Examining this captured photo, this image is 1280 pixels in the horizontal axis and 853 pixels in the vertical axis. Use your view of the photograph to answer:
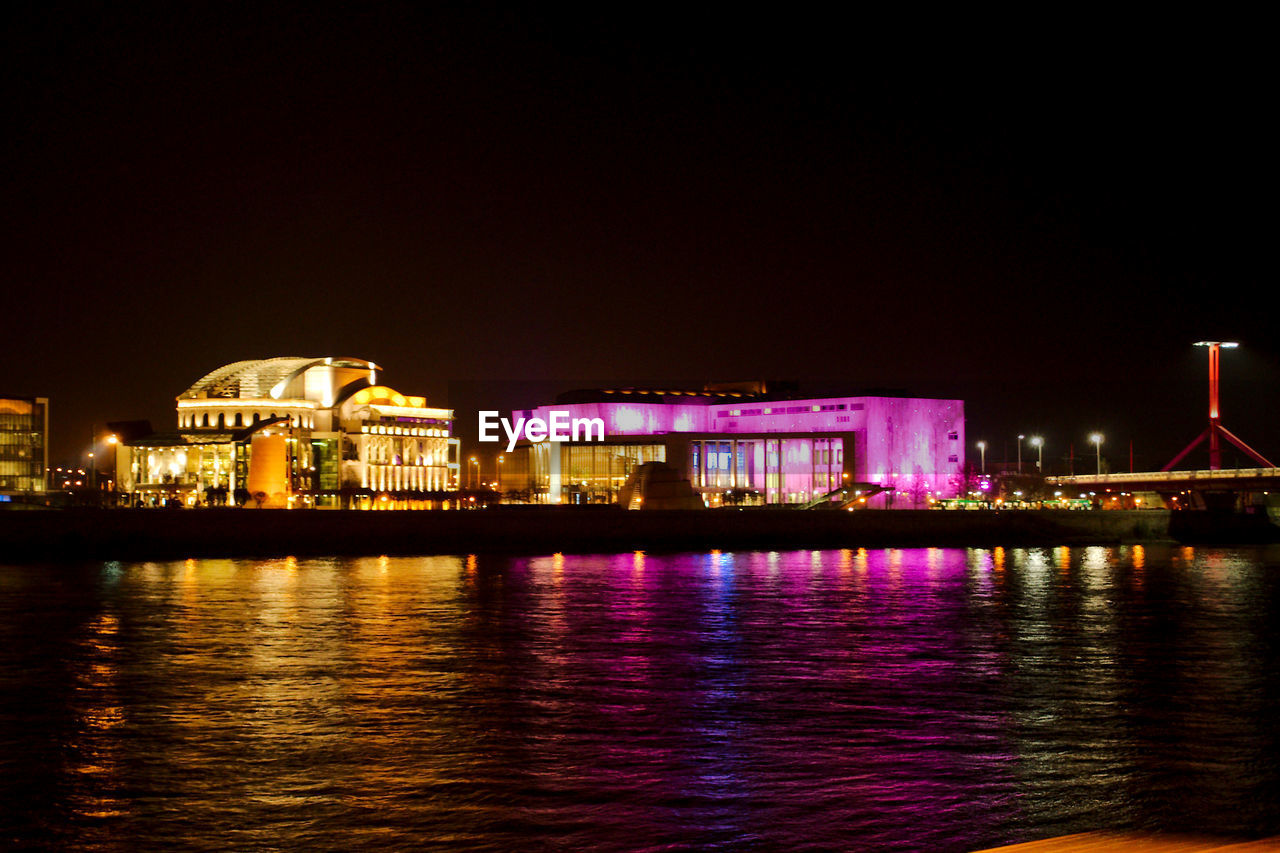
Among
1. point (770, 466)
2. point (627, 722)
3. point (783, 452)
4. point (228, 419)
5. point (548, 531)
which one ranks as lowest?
point (627, 722)

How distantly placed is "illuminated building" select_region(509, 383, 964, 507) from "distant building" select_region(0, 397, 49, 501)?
163 ft

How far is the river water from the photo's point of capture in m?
Answer: 14.8

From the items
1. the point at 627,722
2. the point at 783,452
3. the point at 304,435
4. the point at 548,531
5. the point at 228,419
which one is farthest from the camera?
the point at 228,419

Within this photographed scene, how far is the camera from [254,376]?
142 m

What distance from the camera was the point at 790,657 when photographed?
96.9ft

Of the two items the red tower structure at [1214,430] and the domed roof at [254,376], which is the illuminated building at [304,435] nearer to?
the domed roof at [254,376]

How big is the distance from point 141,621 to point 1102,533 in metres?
78.2

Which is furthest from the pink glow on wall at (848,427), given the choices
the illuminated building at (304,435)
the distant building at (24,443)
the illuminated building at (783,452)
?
the distant building at (24,443)

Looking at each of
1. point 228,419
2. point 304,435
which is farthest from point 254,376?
point 304,435

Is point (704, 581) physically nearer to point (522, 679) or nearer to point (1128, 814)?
point (522, 679)

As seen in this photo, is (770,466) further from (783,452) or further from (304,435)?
(304,435)

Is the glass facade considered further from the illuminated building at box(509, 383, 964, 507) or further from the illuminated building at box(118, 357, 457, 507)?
the illuminated building at box(118, 357, 457, 507)

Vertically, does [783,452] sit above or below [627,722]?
above

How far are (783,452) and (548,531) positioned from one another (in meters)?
55.9
